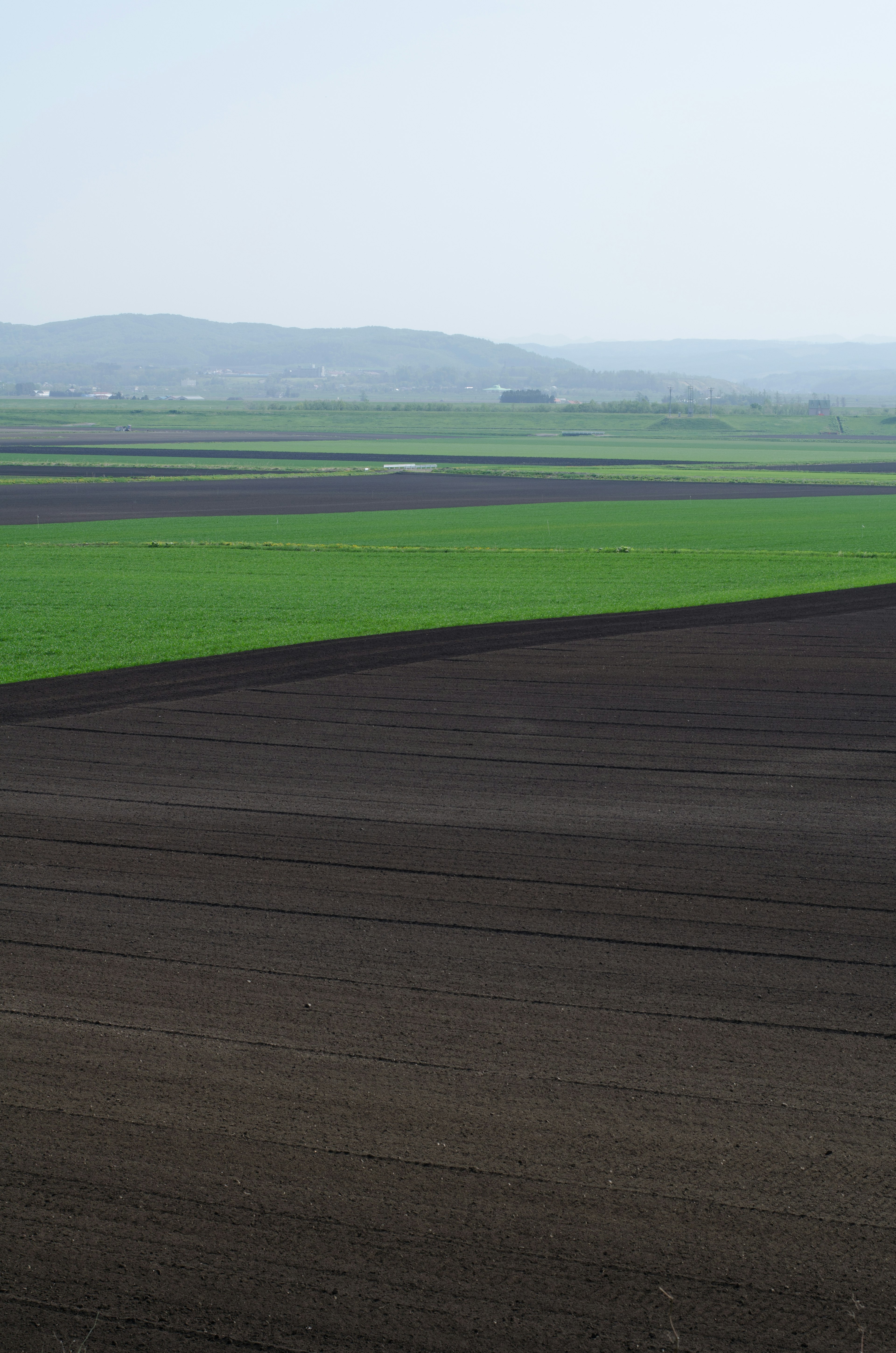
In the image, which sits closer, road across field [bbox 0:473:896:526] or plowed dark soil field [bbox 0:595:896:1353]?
plowed dark soil field [bbox 0:595:896:1353]

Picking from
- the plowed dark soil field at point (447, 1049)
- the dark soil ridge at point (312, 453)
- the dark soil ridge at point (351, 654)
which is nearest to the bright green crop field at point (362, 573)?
the dark soil ridge at point (351, 654)

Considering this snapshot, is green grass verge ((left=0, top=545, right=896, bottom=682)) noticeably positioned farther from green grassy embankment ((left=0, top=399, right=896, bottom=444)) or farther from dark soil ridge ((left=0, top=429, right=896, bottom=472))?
green grassy embankment ((left=0, top=399, right=896, bottom=444))

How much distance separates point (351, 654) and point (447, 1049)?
399 inches

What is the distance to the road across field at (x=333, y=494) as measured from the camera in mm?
46500

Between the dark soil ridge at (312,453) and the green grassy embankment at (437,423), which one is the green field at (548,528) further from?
the green grassy embankment at (437,423)

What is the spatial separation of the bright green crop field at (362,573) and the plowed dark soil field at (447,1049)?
269 inches

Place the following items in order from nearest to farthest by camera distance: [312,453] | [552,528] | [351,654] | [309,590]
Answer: [351,654], [309,590], [552,528], [312,453]

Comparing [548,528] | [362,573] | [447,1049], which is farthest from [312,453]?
[447,1049]

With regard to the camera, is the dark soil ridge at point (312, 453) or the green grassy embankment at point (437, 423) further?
the green grassy embankment at point (437, 423)

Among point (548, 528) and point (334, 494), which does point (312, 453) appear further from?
point (548, 528)

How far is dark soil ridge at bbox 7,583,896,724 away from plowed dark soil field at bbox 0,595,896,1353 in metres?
2.24

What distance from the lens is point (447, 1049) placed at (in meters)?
5.52

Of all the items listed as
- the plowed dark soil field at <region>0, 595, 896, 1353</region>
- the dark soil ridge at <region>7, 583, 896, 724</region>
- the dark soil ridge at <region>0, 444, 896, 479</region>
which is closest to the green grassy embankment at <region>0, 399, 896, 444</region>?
the dark soil ridge at <region>0, 444, 896, 479</region>

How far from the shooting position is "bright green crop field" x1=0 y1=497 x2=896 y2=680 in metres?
17.7
